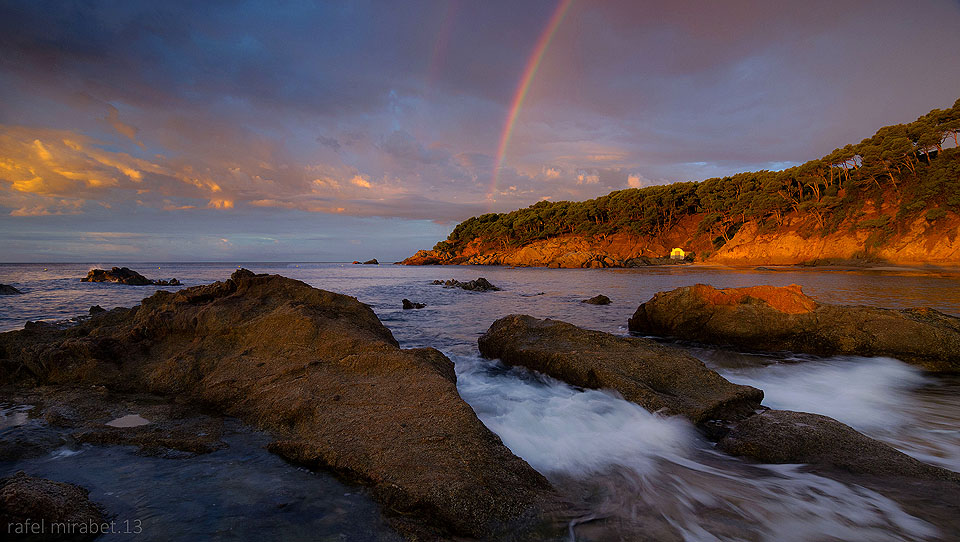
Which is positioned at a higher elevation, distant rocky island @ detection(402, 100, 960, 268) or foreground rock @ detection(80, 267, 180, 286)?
distant rocky island @ detection(402, 100, 960, 268)

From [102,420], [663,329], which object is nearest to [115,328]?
[102,420]

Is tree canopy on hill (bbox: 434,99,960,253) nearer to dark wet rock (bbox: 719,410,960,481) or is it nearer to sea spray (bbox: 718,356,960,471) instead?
sea spray (bbox: 718,356,960,471)

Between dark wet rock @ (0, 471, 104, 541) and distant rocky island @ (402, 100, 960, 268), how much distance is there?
57.2 metres

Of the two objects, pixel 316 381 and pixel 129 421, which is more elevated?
pixel 316 381

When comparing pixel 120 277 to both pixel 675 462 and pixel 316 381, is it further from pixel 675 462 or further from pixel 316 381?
pixel 675 462

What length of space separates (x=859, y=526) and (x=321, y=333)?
19.3 ft

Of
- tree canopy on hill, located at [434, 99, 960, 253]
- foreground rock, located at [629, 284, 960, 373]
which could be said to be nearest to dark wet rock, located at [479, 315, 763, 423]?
foreground rock, located at [629, 284, 960, 373]

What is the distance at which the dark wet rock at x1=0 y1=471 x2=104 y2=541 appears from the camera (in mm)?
2082

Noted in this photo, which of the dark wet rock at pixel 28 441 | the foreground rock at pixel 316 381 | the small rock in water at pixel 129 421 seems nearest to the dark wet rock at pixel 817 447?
the foreground rock at pixel 316 381

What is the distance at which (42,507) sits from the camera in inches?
86.2

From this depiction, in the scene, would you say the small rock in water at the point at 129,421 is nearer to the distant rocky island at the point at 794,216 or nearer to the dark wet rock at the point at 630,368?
the dark wet rock at the point at 630,368

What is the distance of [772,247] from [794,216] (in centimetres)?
647

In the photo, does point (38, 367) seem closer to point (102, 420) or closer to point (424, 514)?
point (102, 420)

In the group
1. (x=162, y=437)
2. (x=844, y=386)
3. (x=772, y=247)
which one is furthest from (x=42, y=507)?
(x=772, y=247)
